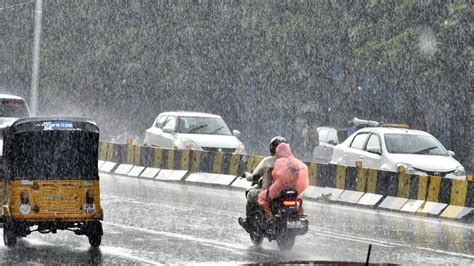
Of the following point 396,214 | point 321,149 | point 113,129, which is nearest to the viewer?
point 396,214

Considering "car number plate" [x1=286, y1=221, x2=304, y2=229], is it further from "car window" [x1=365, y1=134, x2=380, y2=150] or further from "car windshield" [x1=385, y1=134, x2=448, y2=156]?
"car window" [x1=365, y1=134, x2=380, y2=150]

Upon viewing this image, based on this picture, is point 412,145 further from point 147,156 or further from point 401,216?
point 147,156

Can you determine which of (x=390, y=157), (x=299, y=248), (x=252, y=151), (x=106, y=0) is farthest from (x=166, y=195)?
(x=106, y=0)

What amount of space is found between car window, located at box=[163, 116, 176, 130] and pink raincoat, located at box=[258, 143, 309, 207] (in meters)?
16.9

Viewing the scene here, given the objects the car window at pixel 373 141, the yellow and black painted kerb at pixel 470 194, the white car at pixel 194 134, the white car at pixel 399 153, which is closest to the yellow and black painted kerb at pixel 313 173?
the white car at pixel 399 153

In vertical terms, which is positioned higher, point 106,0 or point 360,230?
point 106,0

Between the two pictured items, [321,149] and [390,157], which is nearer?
[390,157]

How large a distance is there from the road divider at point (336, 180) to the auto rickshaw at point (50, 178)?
8.49 meters

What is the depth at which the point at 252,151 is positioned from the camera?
152ft

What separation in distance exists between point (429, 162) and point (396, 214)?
2.01 metres

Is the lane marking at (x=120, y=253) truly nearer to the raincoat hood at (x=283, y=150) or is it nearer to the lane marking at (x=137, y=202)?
the raincoat hood at (x=283, y=150)

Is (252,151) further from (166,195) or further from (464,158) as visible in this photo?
(166,195)

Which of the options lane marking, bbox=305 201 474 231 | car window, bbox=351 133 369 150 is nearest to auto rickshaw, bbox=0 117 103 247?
lane marking, bbox=305 201 474 231

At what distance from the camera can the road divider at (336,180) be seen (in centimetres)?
2189
